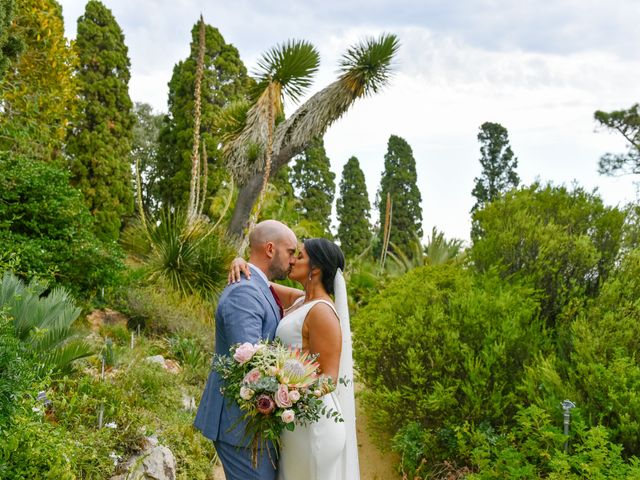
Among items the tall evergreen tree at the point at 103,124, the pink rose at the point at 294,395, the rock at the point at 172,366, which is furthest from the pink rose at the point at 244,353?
the tall evergreen tree at the point at 103,124

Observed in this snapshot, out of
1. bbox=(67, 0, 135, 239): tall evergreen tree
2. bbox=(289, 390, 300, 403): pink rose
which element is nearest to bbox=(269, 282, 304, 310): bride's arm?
bbox=(289, 390, 300, 403): pink rose

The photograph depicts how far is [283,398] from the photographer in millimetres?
2590

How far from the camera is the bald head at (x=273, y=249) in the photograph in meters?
3.24

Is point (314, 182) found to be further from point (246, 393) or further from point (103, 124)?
point (246, 393)

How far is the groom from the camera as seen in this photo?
9.70 ft

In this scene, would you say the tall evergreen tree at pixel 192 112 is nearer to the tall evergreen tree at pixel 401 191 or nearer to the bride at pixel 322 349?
the tall evergreen tree at pixel 401 191

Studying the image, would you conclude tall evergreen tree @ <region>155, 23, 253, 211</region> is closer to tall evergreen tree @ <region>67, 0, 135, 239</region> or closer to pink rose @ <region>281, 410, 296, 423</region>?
tall evergreen tree @ <region>67, 0, 135, 239</region>

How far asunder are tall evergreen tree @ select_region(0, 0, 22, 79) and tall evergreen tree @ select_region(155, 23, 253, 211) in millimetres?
11641

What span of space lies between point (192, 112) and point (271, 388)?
2016 cm

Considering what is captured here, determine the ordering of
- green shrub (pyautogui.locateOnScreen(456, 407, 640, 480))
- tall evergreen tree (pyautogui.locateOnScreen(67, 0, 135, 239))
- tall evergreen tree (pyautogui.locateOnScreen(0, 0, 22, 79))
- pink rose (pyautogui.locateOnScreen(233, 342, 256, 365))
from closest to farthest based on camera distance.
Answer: pink rose (pyautogui.locateOnScreen(233, 342, 256, 365))
green shrub (pyautogui.locateOnScreen(456, 407, 640, 480))
tall evergreen tree (pyautogui.locateOnScreen(0, 0, 22, 79))
tall evergreen tree (pyautogui.locateOnScreen(67, 0, 135, 239))

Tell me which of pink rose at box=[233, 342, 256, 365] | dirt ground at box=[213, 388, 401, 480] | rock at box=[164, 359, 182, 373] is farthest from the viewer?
rock at box=[164, 359, 182, 373]

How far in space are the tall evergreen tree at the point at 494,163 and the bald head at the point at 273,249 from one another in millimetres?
33880

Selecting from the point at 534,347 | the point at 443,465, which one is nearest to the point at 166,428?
the point at 443,465

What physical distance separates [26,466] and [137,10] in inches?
258
